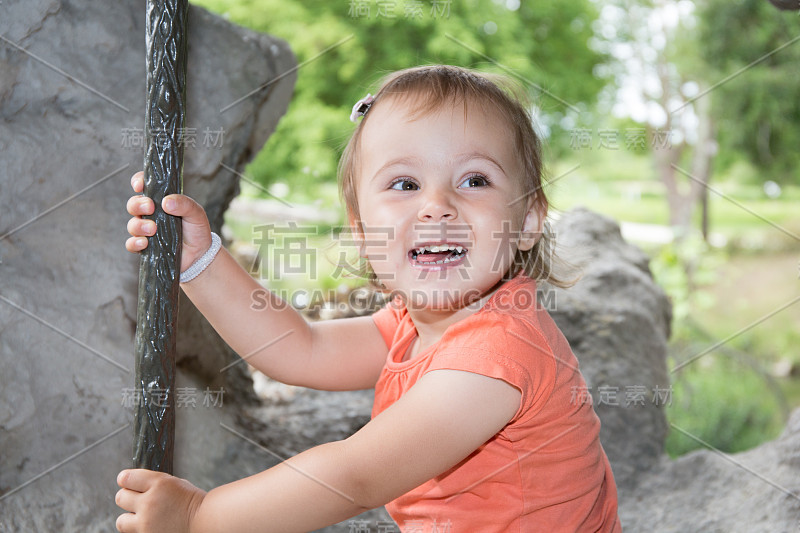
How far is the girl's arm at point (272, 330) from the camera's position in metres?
0.88

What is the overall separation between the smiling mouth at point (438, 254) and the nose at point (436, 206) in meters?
0.03

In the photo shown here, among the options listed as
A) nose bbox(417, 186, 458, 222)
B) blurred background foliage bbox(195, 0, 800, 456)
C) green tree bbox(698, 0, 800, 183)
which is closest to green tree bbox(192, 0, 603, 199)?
blurred background foliage bbox(195, 0, 800, 456)

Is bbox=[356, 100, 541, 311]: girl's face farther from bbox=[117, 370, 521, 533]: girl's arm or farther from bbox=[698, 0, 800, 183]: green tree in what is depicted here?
bbox=[698, 0, 800, 183]: green tree

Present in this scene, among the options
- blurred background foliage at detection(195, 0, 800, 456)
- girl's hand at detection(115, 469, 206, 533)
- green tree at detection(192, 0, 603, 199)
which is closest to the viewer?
girl's hand at detection(115, 469, 206, 533)

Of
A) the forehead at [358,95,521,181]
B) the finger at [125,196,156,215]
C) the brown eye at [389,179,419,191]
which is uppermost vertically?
the forehead at [358,95,521,181]

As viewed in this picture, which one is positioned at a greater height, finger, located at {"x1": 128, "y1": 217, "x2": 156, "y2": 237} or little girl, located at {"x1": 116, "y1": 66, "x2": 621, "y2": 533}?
finger, located at {"x1": 128, "y1": 217, "x2": 156, "y2": 237}

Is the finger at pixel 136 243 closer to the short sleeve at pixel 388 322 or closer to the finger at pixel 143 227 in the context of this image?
the finger at pixel 143 227

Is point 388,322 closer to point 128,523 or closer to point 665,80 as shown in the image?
point 128,523

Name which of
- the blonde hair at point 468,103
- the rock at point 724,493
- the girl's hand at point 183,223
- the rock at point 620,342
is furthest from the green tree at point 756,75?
the girl's hand at point 183,223

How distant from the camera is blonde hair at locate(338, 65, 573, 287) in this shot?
875 mm

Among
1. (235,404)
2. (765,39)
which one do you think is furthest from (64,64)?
(765,39)

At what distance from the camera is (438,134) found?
84cm

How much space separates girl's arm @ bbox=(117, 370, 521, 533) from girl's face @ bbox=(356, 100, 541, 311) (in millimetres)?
151

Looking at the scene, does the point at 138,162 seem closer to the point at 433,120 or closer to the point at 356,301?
the point at 433,120
